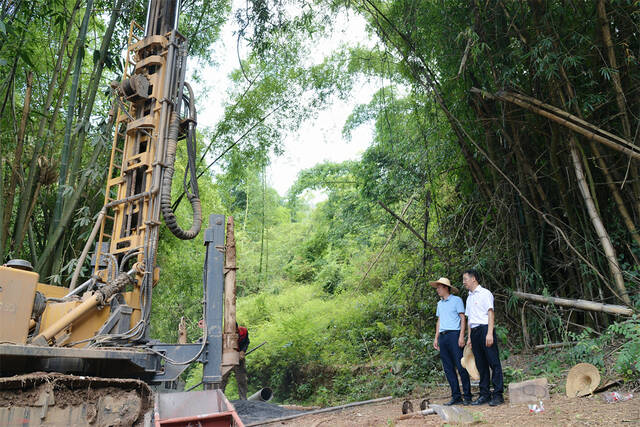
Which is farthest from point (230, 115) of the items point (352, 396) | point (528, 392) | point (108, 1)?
point (528, 392)

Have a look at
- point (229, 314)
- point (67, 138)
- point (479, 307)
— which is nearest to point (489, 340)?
point (479, 307)

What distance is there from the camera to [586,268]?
482 centimetres

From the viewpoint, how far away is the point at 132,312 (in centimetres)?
430

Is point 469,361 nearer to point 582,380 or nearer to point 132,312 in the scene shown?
point 582,380

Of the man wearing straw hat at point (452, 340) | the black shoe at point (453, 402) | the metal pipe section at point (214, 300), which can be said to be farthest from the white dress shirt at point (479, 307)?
the metal pipe section at point (214, 300)

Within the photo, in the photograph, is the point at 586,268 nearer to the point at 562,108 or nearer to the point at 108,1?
the point at 562,108

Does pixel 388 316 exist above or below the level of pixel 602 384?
above

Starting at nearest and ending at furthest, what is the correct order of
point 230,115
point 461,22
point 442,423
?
point 442,423 < point 461,22 < point 230,115

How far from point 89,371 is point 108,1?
16.8 feet

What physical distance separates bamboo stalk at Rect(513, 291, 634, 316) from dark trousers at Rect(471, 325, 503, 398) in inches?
43.0

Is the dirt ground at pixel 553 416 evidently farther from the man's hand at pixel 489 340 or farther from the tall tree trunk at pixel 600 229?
the tall tree trunk at pixel 600 229

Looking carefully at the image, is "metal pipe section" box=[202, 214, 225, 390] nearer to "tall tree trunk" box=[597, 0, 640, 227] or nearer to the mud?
the mud

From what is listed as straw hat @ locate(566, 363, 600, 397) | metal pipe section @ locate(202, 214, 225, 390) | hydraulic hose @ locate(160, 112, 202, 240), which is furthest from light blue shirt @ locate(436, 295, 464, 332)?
hydraulic hose @ locate(160, 112, 202, 240)

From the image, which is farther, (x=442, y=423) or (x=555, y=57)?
(x=555, y=57)
